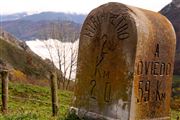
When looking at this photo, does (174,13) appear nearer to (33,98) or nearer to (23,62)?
(23,62)

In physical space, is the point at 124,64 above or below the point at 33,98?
above

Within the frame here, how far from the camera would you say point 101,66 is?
37.7 ft

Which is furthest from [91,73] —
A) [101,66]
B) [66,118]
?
[66,118]

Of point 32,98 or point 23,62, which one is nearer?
point 32,98

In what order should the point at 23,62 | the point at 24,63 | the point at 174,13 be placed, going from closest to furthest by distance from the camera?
1. the point at 24,63
2. the point at 23,62
3. the point at 174,13

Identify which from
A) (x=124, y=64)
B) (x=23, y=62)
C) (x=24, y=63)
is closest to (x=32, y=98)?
(x=124, y=64)

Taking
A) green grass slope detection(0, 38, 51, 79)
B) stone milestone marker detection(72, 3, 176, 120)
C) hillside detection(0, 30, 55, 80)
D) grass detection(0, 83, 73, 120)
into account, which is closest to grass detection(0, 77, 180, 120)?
grass detection(0, 83, 73, 120)

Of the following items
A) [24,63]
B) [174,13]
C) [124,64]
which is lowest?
[24,63]

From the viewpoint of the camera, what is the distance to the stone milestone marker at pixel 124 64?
10836 mm

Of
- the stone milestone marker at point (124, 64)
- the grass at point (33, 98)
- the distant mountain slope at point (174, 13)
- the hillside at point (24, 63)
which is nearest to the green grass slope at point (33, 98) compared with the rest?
the grass at point (33, 98)

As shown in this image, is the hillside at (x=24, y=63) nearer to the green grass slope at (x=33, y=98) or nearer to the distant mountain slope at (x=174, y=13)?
the green grass slope at (x=33, y=98)

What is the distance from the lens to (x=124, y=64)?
1091 cm

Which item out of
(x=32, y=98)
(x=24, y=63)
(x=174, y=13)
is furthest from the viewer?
(x=174, y=13)

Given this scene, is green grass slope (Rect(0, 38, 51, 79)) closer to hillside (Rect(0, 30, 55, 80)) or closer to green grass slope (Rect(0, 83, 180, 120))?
hillside (Rect(0, 30, 55, 80))
